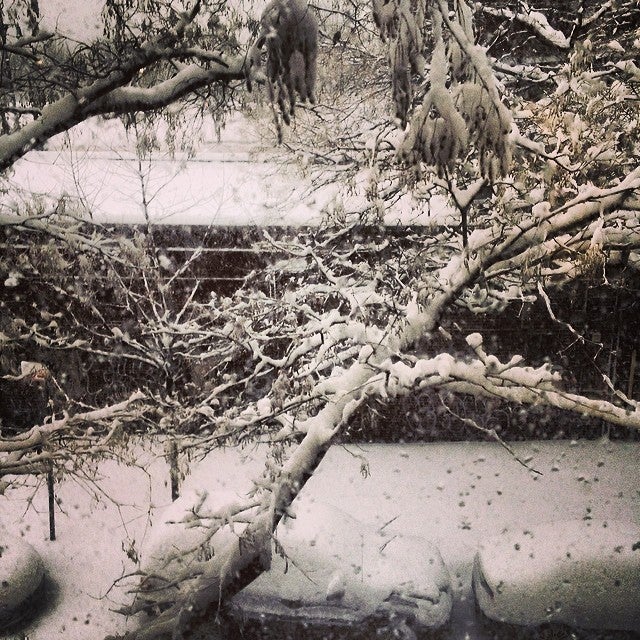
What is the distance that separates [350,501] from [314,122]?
6.17 meters

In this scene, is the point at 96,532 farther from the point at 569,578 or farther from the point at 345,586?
the point at 569,578

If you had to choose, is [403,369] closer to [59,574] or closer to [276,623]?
[276,623]

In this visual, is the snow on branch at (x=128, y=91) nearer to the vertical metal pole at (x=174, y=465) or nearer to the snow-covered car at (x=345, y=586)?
the vertical metal pole at (x=174, y=465)

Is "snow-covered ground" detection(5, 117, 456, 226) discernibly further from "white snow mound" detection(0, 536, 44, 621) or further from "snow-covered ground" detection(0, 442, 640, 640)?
"white snow mound" detection(0, 536, 44, 621)

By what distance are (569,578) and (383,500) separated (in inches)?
178

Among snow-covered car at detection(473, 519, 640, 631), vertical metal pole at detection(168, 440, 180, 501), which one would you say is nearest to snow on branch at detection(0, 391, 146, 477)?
vertical metal pole at detection(168, 440, 180, 501)

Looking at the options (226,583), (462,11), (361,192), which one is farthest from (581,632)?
(361,192)

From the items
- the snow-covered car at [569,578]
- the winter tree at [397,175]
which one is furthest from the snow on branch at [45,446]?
the snow-covered car at [569,578]

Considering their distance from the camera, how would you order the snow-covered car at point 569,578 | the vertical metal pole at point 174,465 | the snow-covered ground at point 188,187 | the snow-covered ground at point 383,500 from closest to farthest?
the snow-covered car at point 569,578, the vertical metal pole at point 174,465, the snow-covered ground at point 383,500, the snow-covered ground at point 188,187

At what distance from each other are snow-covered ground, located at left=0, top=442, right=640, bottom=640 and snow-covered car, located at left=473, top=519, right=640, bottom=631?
1.12 m

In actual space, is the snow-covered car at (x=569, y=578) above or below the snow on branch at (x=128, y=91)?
below

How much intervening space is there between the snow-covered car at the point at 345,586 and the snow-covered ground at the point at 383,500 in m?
1.20

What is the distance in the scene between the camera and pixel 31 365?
19.3 feet

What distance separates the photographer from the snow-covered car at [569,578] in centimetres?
579
